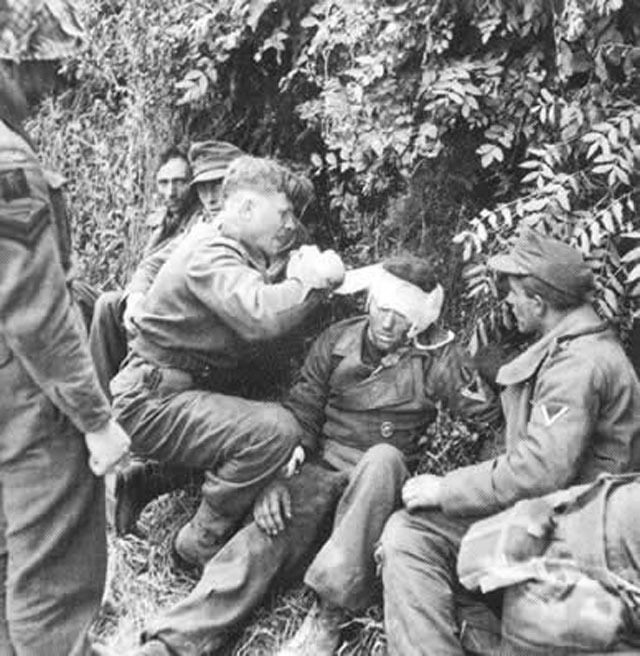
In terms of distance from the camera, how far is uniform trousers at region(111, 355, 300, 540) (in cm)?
512

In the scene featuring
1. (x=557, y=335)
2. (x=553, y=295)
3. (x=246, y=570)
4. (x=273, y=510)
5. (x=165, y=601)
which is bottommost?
(x=165, y=601)

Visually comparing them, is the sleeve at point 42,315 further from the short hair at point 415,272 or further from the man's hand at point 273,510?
the short hair at point 415,272

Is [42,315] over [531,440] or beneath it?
over

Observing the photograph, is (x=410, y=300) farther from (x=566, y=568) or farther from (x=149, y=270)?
(x=149, y=270)

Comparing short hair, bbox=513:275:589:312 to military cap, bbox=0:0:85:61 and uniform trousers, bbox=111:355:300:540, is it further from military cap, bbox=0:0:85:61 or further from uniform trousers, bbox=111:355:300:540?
military cap, bbox=0:0:85:61

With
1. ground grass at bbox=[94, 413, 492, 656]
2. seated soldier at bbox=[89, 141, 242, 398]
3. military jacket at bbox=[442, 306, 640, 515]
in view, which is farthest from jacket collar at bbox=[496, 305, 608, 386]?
seated soldier at bbox=[89, 141, 242, 398]

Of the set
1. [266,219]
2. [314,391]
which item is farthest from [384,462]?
[266,219]

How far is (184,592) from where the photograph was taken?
216 inches

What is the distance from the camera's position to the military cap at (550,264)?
4.52 metres

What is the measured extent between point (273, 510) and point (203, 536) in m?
0.44

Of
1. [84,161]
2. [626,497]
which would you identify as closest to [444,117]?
[626,497]

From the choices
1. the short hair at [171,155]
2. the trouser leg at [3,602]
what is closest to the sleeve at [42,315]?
the trouser leg at [3,602]

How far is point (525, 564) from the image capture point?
4043 millimetres

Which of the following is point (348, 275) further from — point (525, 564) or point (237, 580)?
point (525, 564)
